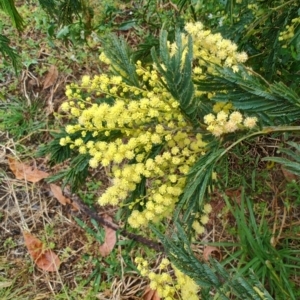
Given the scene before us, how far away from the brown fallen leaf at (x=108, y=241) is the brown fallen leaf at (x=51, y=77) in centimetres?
76

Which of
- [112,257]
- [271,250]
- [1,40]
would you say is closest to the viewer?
[1,40]

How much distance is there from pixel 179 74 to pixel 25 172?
1.49 metres

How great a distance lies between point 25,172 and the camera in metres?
2.35

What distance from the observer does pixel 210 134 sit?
1.12 metres

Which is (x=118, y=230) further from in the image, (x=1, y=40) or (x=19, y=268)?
(x=1, y=40)

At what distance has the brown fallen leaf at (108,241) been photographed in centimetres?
220

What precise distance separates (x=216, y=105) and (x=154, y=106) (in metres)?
0.16

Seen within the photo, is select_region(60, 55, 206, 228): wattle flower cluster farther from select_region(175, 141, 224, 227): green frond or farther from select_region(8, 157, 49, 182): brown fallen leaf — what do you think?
select_region(8, 157, 49, 182): brown fallen leaf

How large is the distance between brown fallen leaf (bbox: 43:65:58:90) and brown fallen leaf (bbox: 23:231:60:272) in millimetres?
783

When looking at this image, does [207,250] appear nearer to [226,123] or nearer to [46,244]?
[46,244]

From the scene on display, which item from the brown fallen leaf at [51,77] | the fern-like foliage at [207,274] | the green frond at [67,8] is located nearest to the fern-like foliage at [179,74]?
the fern-like foliage at [207,274]

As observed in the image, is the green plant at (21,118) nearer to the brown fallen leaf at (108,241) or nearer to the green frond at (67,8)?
the brown fallen leaf at (108,241)

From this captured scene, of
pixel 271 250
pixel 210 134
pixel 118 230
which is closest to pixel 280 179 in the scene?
pixel 271 250

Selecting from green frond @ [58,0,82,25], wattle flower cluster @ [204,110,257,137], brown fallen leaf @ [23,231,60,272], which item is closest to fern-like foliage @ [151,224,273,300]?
wattle flower cluster @ [204,110,257,137]
